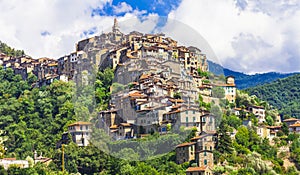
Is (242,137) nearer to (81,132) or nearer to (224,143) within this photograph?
(224,143)

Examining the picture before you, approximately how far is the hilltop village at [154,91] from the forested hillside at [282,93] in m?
17.5

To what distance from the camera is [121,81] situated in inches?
1026

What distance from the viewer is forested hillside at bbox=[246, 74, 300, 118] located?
46.9 m

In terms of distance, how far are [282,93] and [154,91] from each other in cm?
2839

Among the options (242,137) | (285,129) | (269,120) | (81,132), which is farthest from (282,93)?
(81,132)

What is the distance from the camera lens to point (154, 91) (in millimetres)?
23016

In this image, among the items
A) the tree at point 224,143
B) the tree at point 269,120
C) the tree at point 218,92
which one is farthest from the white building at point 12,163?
the tree at point 269,120

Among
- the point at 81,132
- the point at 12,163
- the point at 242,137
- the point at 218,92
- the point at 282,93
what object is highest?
the point at 282,93

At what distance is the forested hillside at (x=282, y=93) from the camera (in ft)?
154

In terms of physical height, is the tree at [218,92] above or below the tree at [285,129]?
above

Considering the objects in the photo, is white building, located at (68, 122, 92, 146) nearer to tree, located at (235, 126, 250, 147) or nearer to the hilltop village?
the hilltop village

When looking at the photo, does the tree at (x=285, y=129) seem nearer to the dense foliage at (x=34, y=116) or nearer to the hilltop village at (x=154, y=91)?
the hilltop village at (x=154, y=91)

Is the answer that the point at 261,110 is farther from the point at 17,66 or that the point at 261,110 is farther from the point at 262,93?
the point at 262,93

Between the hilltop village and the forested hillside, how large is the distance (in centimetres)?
1751
